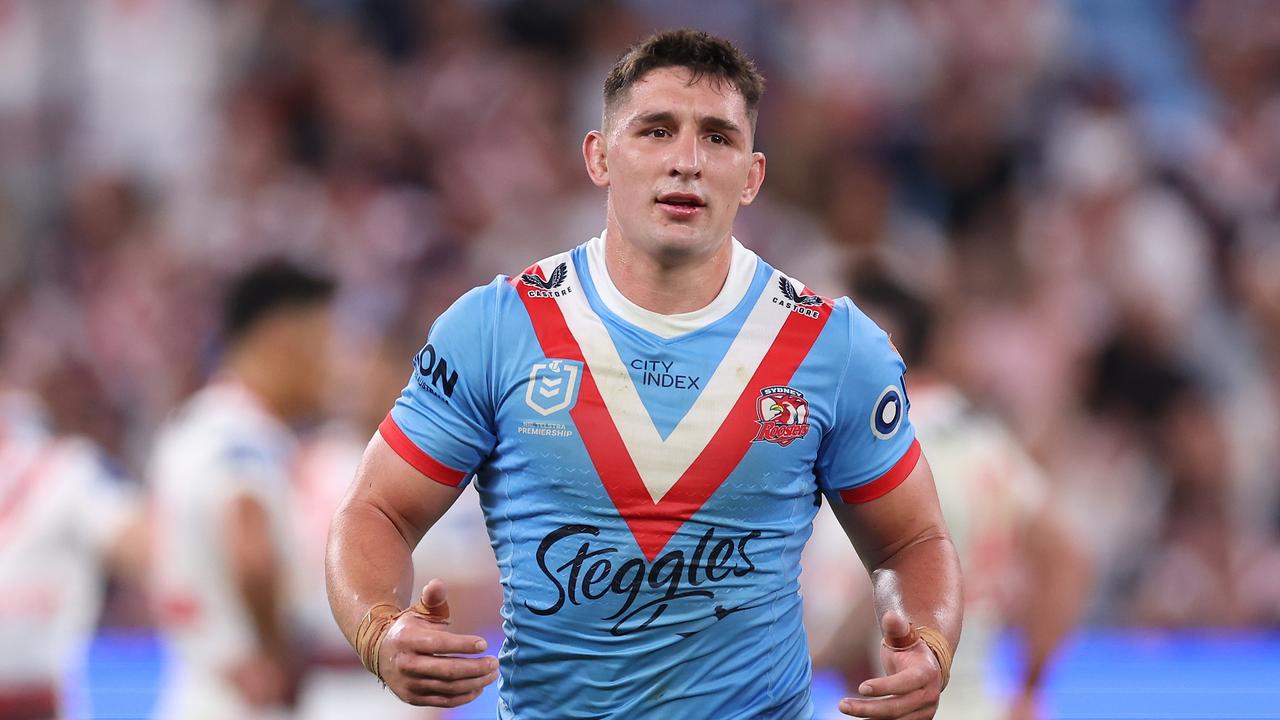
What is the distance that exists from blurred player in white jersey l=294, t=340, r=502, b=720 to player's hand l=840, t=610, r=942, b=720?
12.1 ft

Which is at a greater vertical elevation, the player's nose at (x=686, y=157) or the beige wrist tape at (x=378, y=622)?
the player's nose at (x=686, y=157)

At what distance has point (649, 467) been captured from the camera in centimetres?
335

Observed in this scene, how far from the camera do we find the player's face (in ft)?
11.2

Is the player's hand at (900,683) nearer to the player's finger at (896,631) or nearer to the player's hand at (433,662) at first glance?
the player's finger at (896,631)

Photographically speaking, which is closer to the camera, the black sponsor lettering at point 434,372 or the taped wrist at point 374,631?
the taped wrist at point 374,631

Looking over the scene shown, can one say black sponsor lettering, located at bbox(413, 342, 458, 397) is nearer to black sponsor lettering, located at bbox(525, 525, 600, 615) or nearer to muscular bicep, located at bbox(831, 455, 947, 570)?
black sponsor lettering, located at bbox(525, 525, 600, 615)

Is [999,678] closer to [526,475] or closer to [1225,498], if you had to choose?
[1225,498]

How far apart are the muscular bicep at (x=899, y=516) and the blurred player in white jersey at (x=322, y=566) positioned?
336 centimetres

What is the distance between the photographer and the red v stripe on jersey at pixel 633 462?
3.34 m

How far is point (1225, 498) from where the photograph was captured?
29.4 feet

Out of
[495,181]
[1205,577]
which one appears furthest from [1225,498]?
[495,181]

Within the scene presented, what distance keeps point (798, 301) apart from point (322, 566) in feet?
13.5

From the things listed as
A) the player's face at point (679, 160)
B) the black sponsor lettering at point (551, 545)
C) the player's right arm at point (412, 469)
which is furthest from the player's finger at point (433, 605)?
the player's face at point (679, 160)

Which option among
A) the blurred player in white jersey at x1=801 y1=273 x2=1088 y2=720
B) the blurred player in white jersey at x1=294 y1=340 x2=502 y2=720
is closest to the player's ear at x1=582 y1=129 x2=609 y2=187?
the blurred player in white jersey at x1=801 y1=273 x2=1088 y2=720
